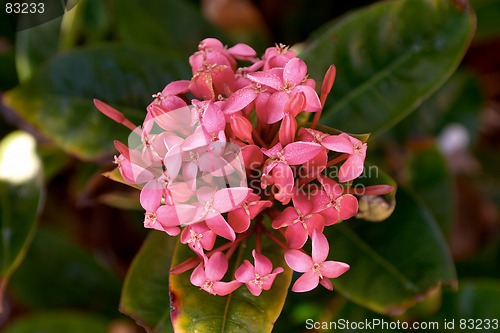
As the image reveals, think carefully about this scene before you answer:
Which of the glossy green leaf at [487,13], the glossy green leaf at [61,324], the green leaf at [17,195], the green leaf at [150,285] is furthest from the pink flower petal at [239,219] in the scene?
the glossy green leaf at [487,13]

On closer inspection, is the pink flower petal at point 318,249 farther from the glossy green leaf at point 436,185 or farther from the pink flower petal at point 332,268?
the glossy green leaf at point 436,185

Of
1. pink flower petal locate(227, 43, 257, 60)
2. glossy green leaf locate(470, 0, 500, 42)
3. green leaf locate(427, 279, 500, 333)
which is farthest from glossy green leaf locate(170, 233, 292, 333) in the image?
glossy green leaf locate(470, 0, 500, 42)

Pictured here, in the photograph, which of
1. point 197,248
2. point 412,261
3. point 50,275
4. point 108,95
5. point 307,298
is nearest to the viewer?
point 197,248

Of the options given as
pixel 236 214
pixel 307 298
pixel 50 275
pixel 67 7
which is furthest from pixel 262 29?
pixel 236 214

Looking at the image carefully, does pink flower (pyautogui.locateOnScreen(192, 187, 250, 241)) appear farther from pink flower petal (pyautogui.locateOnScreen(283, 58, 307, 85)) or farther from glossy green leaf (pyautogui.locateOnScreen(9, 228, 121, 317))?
glossy green leaf (pyautogui.locateOnScreen(9, 228, 121, 317))

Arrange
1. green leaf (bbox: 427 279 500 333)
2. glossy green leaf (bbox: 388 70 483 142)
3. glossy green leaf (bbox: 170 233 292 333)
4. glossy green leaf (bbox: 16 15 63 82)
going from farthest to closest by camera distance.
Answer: glossy green leaf (bbox: 388 70 483 142), glossy green leaf (bbox: 16 15 63 82), green leaf (bbox: 427 279 500 333), glossy green leaf (bbox: 170 233 292 333)

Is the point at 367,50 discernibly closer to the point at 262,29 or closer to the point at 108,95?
the point at 108,95
